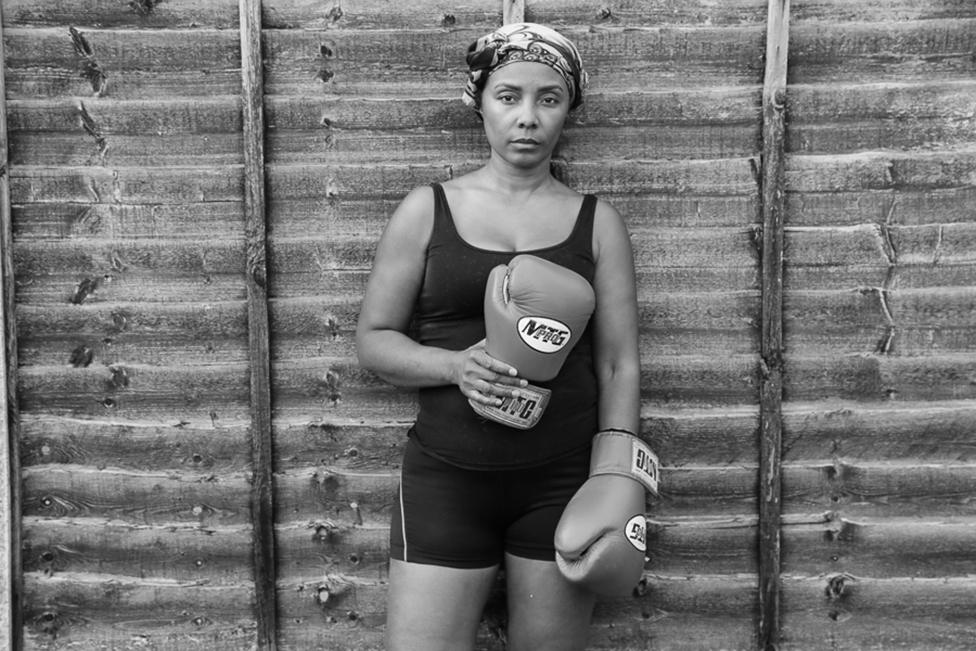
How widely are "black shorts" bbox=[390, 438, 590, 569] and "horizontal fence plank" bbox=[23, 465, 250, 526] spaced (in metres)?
0.71

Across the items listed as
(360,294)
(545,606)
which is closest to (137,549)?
(360,294)

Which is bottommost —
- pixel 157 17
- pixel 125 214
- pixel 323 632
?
pixel 323 632

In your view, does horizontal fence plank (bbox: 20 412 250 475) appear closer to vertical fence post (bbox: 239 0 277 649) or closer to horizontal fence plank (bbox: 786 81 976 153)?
vertical fence post (bbox: 239 0 277 649)

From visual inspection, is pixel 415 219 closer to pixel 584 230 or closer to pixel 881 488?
pixel 584 230

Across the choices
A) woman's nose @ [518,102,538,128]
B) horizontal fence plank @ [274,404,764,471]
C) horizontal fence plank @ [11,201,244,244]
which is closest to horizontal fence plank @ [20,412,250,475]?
horizontal fence plank @ [274,404,764,471]

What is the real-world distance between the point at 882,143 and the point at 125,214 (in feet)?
7.71

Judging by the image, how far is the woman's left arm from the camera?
2633mm

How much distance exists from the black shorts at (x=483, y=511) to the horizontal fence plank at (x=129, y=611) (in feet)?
2.62

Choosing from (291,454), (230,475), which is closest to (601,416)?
(291,454)

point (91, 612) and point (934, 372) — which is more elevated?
point (934, 372)

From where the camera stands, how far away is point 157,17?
2.91 m

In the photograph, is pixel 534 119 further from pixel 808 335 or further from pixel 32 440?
pixel 32 440

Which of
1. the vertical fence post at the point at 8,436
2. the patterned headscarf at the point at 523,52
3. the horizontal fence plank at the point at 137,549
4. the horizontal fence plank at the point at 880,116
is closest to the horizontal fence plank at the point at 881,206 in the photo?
the horizontal fence plank at the point at 880,116

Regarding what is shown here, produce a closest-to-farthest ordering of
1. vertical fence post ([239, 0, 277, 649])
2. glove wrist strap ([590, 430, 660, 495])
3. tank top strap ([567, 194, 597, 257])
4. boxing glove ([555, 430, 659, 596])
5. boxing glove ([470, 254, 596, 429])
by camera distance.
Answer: boxing glove ([470, 254, 596, 429]), boxing glove ([555, 430, 659, 596]), glove wrist strap ([590, 430, 660, 495]), tank top strap ([567, 194, 597, 257]), vertical fence post ([239, 0, 277, 649])
